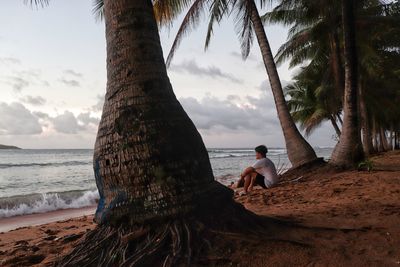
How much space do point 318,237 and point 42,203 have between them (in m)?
9.39

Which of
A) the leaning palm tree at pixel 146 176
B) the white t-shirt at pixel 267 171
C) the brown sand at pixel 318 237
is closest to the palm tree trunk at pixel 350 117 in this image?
the white t-shirt at pixel 267 171

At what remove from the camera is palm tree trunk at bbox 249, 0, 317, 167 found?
9680mm

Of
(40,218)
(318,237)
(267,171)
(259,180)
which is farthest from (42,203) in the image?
(318,237)

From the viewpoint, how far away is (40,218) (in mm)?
8914

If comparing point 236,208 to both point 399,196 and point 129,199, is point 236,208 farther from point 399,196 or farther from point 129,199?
point 399,196

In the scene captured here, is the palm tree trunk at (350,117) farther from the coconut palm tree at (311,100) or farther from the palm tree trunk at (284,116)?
the coconut palm tree at (311,100)

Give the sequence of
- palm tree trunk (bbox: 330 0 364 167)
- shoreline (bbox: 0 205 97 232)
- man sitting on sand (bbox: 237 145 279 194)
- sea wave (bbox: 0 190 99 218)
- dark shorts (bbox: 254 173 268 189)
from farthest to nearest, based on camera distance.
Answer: sea wave (bbox: 0 190 99 218) → palm tree trunk (bbox: 330 0 364 167) → shoreline (bbox: 0 205 97 232) → dark shorts (bbox: 254 173 268 189) → man sitting on sand (bbox: 237 145 279 194)

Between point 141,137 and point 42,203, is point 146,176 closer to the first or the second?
point 141,137

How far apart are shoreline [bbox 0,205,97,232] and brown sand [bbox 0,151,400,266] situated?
5.91ft

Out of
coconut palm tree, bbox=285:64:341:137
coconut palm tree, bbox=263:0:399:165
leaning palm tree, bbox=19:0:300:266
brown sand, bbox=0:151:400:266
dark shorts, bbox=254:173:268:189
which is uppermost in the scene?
coconut palm tree, bbox=263:0:399:165

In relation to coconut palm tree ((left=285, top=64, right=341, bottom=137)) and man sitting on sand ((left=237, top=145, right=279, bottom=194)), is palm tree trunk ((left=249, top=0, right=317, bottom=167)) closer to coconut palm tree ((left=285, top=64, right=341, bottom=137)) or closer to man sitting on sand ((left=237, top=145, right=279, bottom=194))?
man sitting on sand ((left=237, top=145, right=279, bottom=194))

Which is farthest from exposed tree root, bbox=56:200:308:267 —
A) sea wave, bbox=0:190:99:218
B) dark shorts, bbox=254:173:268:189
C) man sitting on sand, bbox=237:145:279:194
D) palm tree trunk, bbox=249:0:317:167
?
sea wave, bbox=0:190:99:218

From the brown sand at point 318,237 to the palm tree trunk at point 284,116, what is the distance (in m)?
3.18

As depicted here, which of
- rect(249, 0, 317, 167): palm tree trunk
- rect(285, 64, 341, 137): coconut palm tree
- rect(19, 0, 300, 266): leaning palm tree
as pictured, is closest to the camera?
rect(19, 0, 300, 266): leaning palm tree
